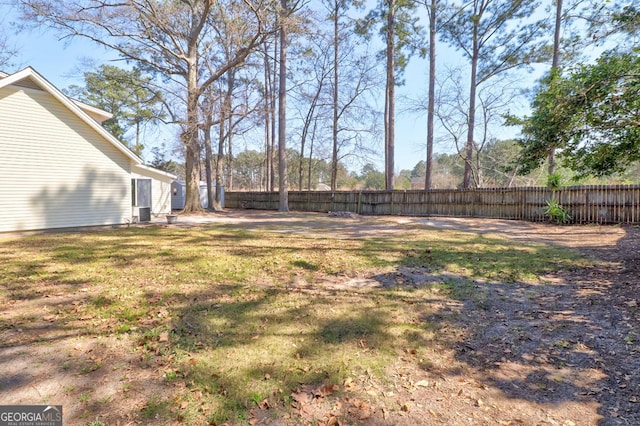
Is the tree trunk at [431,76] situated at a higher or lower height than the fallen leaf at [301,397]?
higher

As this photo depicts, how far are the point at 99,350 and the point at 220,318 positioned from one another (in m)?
1.13

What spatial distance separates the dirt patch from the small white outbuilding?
7441mm

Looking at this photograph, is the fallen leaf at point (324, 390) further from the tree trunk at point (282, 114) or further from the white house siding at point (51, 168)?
the tree trunk at point (282, 114)

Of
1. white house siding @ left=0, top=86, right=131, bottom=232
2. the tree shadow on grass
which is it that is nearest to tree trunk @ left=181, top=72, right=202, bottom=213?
white house siding @ left=0, top=86, right=131, bottom=232

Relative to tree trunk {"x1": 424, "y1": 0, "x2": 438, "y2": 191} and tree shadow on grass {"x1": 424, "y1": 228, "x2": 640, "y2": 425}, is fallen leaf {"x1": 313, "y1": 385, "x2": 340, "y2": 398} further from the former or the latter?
tree trunk {"x1": 424, "y1": 0, "x2": 438, "y2": 191}

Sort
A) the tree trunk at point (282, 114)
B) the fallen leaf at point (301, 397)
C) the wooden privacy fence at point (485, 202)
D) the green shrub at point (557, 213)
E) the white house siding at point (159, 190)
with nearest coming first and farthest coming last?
the fallen leaf at point (301, 397) < the wooden privacy fence at point (485, 202) < the green shrub at point (557, 213) < the tree trunk at point (282, 114) < the white house siding at point (159, 190)

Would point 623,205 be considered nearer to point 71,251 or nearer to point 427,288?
point 427,288

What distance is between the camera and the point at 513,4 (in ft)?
53.7

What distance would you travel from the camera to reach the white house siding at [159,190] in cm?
1731

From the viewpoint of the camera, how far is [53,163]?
9.80 metres

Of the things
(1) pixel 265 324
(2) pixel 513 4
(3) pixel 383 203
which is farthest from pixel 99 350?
(2) pixel 513 4

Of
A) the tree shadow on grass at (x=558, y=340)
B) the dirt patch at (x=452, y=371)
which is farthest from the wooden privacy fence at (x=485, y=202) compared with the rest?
the dirt patch at (x=452, y=371)

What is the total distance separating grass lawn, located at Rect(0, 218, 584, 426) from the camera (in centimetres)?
231

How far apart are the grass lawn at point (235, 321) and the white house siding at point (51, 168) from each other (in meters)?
3.68
